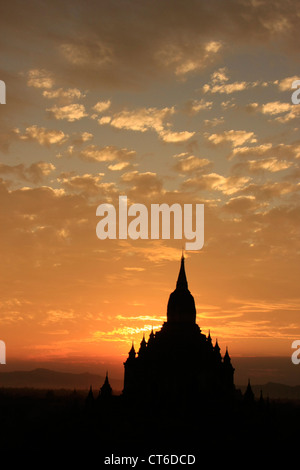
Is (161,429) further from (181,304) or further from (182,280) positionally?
(182,280)

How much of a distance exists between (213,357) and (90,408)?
2197cm

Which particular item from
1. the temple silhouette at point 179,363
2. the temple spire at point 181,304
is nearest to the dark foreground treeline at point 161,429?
the temple silhouette at point 179,363

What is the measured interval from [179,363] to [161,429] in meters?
14.7

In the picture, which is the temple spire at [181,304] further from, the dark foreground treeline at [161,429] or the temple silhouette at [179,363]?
the dark foreground treeline at [161,429]

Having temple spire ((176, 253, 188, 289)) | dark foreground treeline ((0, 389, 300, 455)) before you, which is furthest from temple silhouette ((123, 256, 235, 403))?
dark foreground treeline ((0, 389, 300, 455))

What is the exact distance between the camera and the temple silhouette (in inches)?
4358

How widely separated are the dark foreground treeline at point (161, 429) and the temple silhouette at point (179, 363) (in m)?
2.27

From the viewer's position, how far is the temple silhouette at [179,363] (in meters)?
111

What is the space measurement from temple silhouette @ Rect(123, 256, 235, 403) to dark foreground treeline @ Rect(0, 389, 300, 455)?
7.45ft

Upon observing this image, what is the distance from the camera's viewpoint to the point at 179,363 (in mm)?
112875

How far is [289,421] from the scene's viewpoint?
131500 millimetres

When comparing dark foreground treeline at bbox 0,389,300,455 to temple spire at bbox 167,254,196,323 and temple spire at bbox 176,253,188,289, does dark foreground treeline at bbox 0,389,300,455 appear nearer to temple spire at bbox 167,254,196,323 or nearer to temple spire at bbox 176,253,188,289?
temple spire at bbox 167,254,196,323
